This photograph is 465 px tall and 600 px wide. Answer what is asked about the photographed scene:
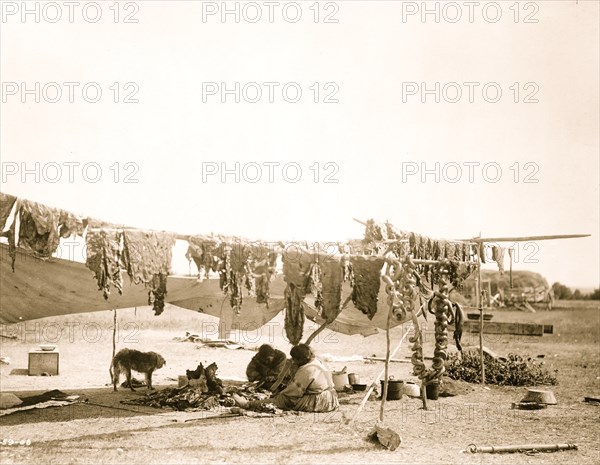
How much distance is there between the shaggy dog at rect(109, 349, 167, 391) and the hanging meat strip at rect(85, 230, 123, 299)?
555 cm

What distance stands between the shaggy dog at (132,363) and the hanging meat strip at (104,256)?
555 centimetres

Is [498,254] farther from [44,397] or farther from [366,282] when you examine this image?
[44,397]

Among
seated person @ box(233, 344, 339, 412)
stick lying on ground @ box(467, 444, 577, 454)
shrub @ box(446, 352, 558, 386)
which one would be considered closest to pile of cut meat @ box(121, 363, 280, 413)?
seated person @ box(233, 344, 339, 412)

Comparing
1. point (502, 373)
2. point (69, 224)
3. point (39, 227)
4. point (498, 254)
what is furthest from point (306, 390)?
point (502, 373)

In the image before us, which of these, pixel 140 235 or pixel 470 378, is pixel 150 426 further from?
pixel 470 378

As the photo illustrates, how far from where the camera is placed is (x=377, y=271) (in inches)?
349

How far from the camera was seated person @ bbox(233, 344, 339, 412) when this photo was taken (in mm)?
10391

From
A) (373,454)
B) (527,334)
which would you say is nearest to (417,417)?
(373,454)

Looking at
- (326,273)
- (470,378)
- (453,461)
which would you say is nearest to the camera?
(453,461)

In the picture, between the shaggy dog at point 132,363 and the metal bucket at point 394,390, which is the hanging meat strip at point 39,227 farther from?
the metal bucket at point 394,390

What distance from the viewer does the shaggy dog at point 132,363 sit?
12320 millimetres

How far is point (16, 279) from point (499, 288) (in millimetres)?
41013

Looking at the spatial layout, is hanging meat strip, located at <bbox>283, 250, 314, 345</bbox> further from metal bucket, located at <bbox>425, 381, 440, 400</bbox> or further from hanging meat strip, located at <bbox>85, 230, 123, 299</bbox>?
metal bucket, located at <bbox>425, 381, 440, 400</bbox>

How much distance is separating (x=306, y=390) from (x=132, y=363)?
Answer: 13.6 ft
